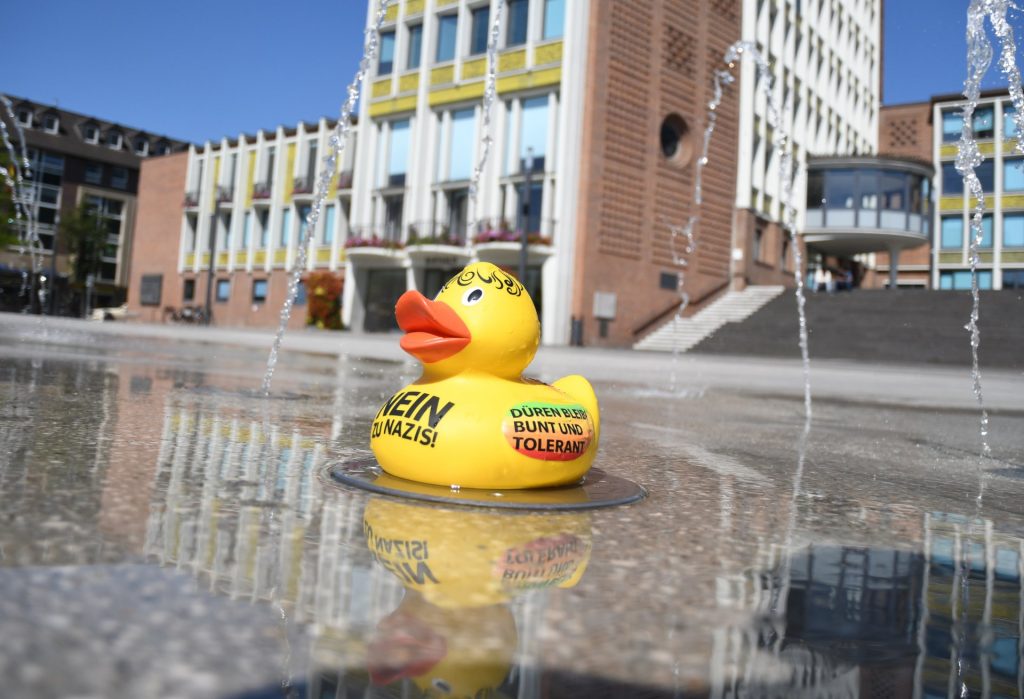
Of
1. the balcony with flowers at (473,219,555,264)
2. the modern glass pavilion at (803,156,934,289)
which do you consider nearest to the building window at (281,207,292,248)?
the balcony with flowers at (473,219,555,264)

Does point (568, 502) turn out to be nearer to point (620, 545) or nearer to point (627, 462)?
point (620, 545)

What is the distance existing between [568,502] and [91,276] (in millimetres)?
66366

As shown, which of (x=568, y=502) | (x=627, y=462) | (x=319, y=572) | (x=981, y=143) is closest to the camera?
(x=319, y=572)

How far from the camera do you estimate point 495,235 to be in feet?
92.9

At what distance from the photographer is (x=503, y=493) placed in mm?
3234

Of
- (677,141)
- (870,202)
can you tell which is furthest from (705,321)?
(870,202)

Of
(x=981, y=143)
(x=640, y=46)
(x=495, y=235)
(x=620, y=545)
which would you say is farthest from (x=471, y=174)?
(x=981, y=143)

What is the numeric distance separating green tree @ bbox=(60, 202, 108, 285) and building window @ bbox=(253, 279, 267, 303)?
1039 inches

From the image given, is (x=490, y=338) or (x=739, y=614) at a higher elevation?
(x=490, y=338)

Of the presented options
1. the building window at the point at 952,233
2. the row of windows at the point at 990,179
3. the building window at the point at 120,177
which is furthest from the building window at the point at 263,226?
the building window at the point at 952,233

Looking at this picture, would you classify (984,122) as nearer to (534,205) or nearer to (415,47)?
(534,205)

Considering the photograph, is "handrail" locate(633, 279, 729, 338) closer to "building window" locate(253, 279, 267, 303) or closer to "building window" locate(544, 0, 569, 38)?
"building window" locate(544, 0, 569, 38)

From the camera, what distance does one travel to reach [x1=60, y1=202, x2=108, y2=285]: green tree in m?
60.2

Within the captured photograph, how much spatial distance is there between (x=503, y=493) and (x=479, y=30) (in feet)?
102
